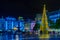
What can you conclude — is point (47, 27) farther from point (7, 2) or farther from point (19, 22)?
point (7, 2)

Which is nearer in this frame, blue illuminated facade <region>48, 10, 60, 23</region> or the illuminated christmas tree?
blue illuminated facade <region>48, 10, 60, 23</region>

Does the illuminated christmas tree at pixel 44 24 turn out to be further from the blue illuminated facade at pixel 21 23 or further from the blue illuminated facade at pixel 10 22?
the blue illuminated facade at pixel 10 22

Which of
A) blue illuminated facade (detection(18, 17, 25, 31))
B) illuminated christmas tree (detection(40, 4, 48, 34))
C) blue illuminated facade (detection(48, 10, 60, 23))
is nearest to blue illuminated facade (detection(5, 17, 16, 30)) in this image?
blue illuminated facade (detection(18, 17, 25, 31))

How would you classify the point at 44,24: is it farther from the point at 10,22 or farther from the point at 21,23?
the point at 10,22

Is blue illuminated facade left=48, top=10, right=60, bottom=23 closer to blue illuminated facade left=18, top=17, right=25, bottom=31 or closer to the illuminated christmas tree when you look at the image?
the illuminated christmas tree

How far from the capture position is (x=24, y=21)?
10398mm

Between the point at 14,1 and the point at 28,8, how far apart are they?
0.84m

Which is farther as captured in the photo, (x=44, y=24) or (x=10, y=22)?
(x=44, y=24)

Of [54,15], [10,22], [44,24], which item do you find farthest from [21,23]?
[54,15]

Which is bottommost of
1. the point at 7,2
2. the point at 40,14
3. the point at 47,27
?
the point at 47,27

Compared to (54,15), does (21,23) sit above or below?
below

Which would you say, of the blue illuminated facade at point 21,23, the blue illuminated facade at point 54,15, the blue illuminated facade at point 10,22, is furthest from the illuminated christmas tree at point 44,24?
the blue illuminated facade at point 10,22

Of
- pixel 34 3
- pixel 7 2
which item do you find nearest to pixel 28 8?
pixel 34 3

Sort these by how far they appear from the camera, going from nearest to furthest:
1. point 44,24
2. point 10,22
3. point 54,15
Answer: point 54,15, point 10,22, point 44,24
